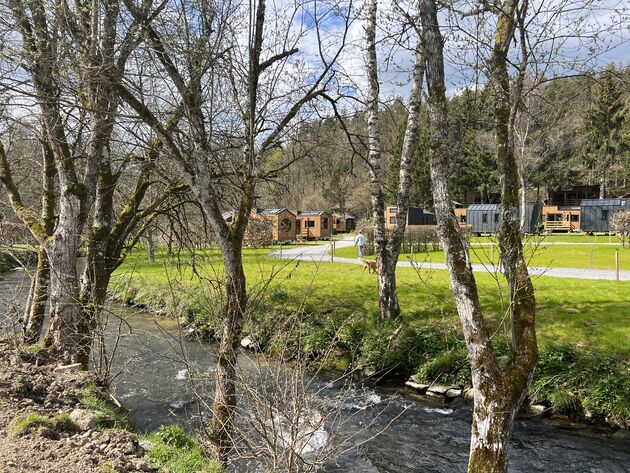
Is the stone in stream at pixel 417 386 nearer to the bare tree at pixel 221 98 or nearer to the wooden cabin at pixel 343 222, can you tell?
the bare tree at pixel 221 98

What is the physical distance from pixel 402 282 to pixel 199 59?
994 centimetres

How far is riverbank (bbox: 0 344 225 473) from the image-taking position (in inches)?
140

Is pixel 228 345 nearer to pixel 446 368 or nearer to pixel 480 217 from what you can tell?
pixel 446 368

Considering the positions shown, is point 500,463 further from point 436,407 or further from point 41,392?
point 41,392

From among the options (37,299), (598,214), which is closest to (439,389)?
(37,299)

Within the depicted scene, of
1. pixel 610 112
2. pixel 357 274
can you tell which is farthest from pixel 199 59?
pixel 610 112

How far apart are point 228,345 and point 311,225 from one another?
35.9 m

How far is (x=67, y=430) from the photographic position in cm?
423

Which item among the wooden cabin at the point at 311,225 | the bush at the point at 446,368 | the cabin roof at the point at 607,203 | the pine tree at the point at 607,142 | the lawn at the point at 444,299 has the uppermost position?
the pine tree at the point at 607,142

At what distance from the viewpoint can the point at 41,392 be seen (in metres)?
5.05

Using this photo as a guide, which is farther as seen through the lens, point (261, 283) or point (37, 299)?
point (37, 299)

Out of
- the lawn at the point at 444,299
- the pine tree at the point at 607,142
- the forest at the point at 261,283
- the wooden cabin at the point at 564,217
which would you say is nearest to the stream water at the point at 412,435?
the forest at the point at 261,283

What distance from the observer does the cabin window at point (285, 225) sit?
35.3 meters

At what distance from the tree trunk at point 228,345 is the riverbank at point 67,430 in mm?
287
